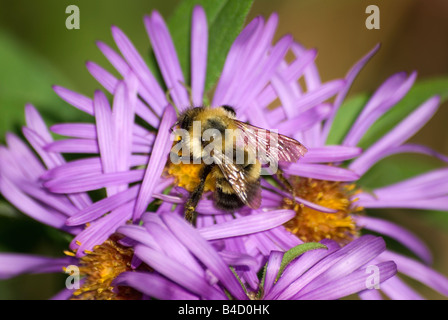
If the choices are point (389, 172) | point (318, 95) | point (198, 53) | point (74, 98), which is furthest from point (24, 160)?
point (389, 172)

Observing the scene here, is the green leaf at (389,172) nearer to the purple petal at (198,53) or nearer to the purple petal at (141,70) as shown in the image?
the purple petal at (198,53)

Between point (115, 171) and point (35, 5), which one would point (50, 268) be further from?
point (35, 5)

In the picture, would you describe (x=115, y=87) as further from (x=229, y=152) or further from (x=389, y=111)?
(x=389, y=111)

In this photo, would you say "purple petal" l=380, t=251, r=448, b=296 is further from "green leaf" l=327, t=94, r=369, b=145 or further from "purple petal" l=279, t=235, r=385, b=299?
"purple petal" l=279, t=235, r=385, b=299

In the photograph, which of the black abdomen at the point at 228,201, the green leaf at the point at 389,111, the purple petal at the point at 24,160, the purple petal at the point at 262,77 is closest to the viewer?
the black abdomen at the point at 228,201

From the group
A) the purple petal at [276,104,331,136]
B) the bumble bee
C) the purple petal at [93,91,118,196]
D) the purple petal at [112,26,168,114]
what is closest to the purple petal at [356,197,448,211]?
the purple petal at [276,104,331,136]

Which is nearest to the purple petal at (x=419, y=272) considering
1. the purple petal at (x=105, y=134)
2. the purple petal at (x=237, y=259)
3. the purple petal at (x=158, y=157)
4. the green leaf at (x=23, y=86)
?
the purple petal at (x=237, y=259)
